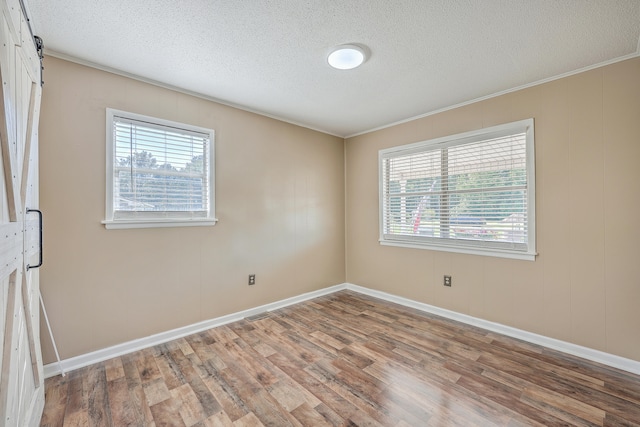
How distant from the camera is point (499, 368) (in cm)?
217

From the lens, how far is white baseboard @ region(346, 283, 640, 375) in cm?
217

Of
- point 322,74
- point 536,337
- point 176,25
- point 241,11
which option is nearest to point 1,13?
point 176,25

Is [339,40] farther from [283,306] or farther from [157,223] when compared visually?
[283,306]

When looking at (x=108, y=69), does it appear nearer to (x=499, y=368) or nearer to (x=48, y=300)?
(x=48, y=300)

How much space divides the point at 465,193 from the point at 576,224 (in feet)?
3.17

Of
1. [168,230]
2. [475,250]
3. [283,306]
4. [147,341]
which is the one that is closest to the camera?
[147,341]

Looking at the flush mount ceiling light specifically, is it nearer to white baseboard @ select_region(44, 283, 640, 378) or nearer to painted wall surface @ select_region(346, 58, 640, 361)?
painted wall surface @ select_region(346, 58, 640, 361)

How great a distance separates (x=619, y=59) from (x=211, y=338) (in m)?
4.23

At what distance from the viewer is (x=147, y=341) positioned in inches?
99.3

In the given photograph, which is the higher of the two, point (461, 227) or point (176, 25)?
point (176, 25)

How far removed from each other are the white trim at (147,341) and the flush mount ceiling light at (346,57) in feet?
9.04

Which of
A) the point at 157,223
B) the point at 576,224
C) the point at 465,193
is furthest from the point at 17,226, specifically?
the point at 576,224

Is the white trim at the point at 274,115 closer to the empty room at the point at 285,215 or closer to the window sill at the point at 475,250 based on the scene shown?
the empty room at the point at 285,215

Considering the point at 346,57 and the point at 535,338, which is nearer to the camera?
the point at 346,57
